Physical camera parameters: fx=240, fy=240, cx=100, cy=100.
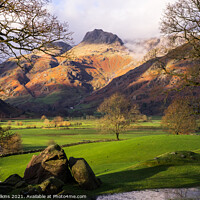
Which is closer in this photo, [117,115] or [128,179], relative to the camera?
[128,179]

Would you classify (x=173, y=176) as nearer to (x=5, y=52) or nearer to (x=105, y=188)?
(x=105, y=188)

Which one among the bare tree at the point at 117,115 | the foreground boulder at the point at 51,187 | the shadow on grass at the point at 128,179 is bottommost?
the shadow on grass at the point at 128,179

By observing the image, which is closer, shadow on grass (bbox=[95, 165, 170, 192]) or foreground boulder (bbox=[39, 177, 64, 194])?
foreground boulder (bbox=[39, 177, 64, 194])

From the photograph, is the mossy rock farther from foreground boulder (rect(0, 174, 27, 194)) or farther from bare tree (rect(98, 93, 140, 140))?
bare tree (rect(98, 93, 140, 140))

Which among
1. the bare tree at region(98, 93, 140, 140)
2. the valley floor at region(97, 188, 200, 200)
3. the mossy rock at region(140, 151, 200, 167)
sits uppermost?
the bare tree at region(98, 93, 140, 140)

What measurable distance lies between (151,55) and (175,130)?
54.1m

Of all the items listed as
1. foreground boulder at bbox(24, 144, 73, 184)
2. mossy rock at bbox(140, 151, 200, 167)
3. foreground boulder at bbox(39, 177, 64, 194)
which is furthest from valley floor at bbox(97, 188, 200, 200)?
mossy rock at bbox(140, 151, 200, 167)

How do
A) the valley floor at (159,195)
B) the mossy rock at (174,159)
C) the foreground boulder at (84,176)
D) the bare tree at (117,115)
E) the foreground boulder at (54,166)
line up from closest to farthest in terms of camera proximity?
the valley floor at (159,195) < the foreground boulder at (84,176) < the foreground boulder at (54,166) < the mossy rock at (174,159) < the bare tree at (117,115)

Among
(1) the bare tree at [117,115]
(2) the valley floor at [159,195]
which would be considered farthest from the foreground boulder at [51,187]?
(1) the bare tree at [117,115]

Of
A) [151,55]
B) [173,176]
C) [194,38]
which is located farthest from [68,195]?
[194,38]

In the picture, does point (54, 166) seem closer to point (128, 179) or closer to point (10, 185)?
point (10, 185)

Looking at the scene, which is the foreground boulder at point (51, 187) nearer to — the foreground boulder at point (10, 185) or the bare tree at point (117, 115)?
the foreground boulder at point (10, 185)

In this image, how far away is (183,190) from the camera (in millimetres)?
18062

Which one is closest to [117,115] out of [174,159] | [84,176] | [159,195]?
[174,159]
